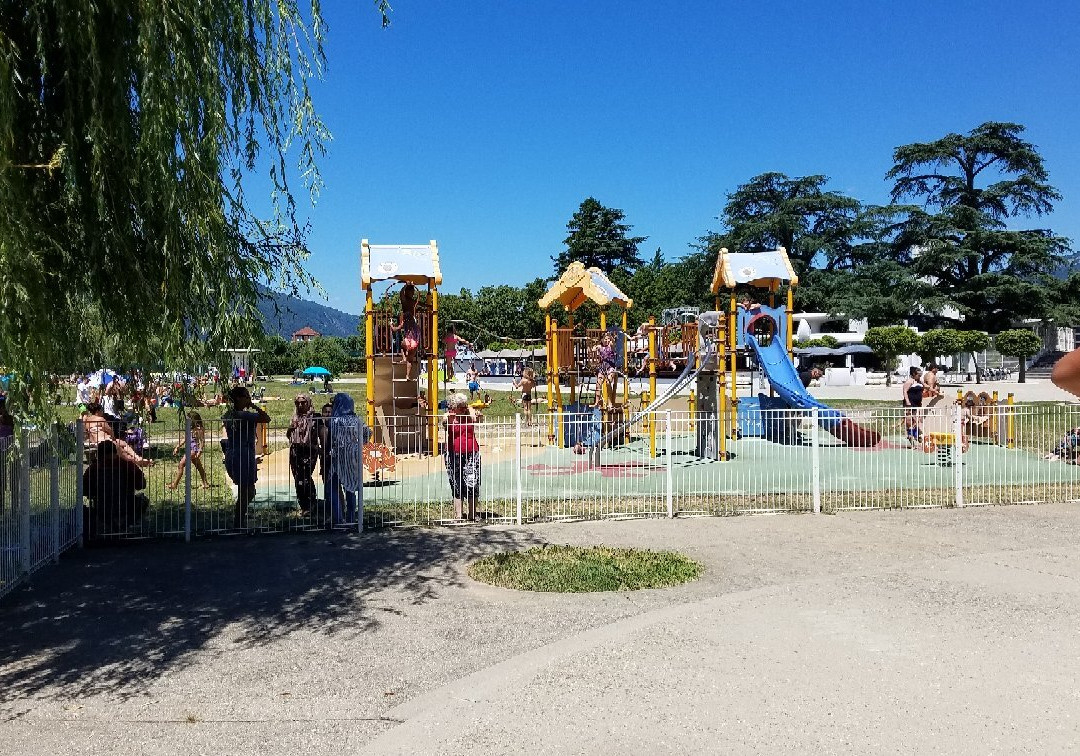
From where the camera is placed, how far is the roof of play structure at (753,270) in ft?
70.7

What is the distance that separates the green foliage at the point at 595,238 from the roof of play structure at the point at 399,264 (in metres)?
68.8

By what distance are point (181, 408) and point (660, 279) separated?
243 ft

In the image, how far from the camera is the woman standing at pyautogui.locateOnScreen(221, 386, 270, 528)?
34.5ft

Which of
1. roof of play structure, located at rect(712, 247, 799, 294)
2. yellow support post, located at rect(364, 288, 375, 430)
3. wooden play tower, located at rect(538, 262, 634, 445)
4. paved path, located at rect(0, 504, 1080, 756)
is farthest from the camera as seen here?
roof of play structure, located at rect(712, 247, 799, 294)

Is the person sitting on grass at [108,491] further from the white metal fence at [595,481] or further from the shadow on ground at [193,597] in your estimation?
the shadow on ground at [193,597]

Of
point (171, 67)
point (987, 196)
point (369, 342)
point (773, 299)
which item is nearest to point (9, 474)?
point (171, 67)

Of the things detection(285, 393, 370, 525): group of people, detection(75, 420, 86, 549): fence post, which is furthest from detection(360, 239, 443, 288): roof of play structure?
detection(75, 420, 86, 549): fence post

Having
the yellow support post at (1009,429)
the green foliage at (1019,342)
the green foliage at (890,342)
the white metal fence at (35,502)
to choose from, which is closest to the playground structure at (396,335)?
the white metal fence at (35,502)

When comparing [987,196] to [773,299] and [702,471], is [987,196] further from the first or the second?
[702,471]

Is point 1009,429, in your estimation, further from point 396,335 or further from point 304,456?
point 396,335

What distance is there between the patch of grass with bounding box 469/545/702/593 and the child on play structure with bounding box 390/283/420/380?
10725 millimetres

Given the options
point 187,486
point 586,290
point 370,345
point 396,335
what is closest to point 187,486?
point 187,486

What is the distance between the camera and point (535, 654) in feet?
20.6

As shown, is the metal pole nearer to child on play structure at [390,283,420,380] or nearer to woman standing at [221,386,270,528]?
woman standing at [221,386,270,528]
